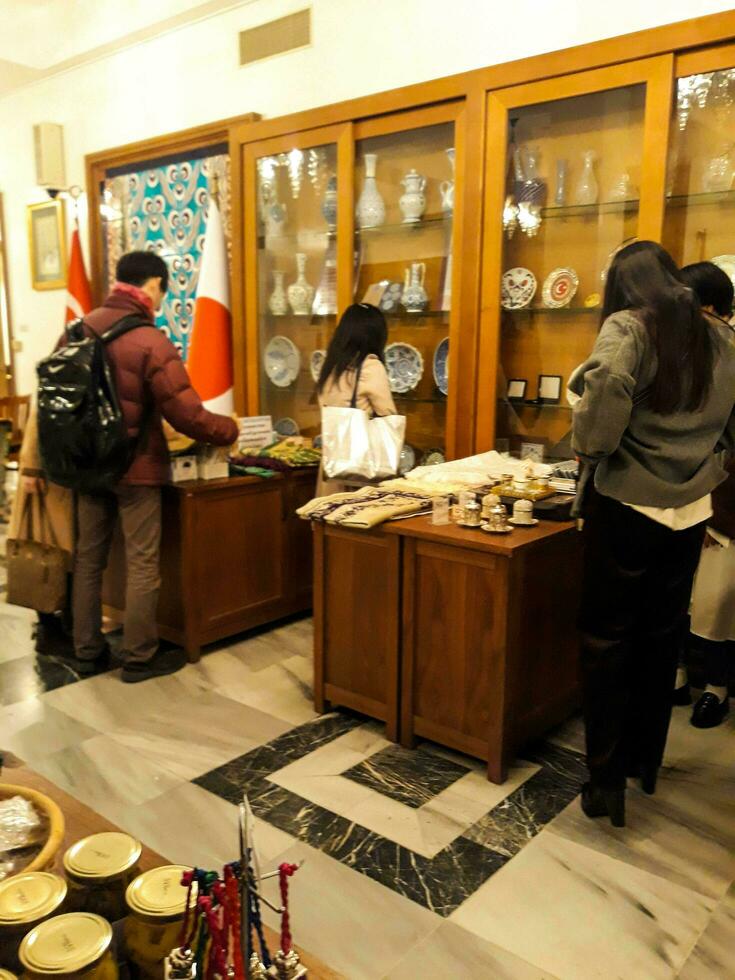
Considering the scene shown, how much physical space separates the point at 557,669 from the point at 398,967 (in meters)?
1.11

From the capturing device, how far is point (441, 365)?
3.62 meters

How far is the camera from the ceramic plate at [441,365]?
3.59 m

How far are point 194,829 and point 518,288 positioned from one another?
235 cm

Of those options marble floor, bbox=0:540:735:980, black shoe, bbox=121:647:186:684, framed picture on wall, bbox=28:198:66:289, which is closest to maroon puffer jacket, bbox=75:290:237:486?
black shoe, bbox=121:647:186:684

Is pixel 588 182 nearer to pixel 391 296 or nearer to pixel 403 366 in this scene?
pixel 391 296

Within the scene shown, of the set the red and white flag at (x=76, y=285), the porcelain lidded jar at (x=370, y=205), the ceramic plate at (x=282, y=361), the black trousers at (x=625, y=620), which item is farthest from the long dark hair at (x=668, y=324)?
the red and white flag at (x=76, y=285)

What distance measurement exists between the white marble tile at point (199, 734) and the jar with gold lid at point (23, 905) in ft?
4.35

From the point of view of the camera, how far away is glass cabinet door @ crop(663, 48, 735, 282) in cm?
279

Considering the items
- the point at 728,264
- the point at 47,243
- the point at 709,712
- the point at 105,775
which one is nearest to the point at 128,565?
the point at 105,775

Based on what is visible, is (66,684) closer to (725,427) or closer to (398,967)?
(398,967)

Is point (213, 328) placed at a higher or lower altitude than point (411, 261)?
lower

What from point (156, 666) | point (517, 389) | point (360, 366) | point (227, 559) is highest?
point (360, 366)

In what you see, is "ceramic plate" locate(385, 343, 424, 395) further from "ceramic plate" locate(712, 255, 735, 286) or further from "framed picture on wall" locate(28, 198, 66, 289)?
"framed picture on wall" locate(28, 198, 66, 289)

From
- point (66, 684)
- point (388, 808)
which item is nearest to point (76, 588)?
point (66, 684)
